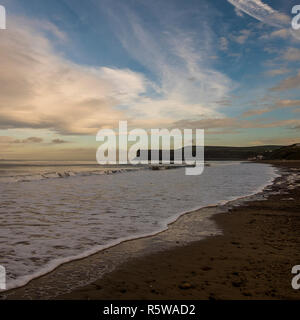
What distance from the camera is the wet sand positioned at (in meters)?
4.26

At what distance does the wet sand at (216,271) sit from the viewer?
4262mm

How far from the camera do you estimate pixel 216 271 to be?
202 inches

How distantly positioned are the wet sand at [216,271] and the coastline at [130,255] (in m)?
0.03

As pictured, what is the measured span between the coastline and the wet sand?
0.03 m

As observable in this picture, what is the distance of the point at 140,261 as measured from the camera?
5723mm

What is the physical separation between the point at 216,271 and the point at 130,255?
2.03 metres

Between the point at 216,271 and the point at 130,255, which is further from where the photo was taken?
the point at 130,255

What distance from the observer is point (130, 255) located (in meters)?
6.11

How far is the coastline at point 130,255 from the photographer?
4.27 meters

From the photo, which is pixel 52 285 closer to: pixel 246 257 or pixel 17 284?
pixel 17 284

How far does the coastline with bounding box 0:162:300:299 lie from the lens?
4266 millimetres
